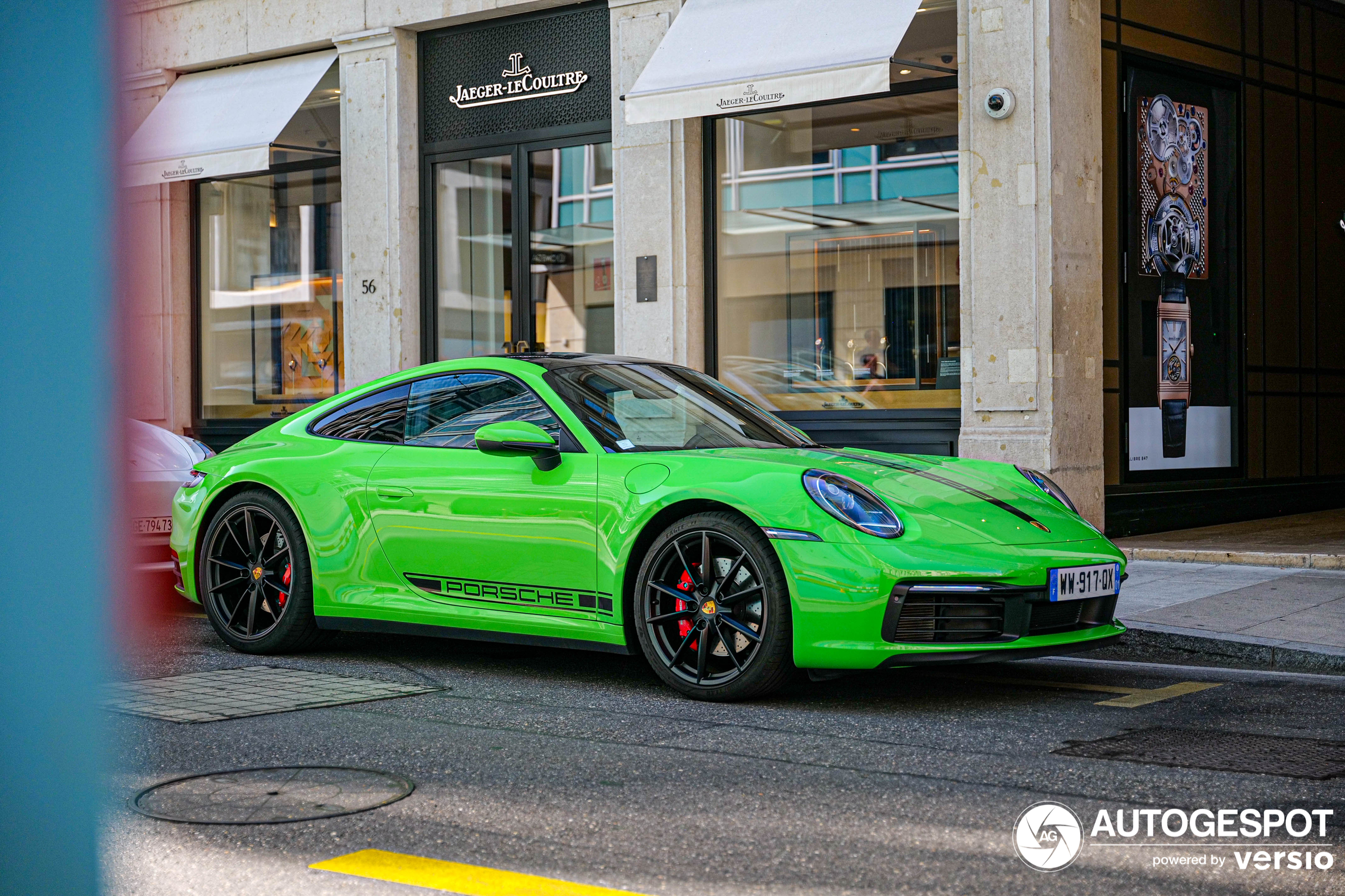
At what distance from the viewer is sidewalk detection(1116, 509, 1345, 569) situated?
9.45 metres

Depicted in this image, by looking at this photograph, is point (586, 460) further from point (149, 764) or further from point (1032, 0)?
point (1032, 0)

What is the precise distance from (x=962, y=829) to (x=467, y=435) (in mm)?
3291

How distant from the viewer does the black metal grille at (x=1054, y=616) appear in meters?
5.05

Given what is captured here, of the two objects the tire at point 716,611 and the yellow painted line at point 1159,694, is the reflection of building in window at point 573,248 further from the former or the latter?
the yellow painted line at point 1159,694

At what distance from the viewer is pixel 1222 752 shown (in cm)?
431

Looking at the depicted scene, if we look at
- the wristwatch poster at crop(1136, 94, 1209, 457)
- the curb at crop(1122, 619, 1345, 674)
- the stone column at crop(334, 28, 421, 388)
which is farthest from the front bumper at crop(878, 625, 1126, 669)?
the stone column at crop(334, 28, 421, 388)

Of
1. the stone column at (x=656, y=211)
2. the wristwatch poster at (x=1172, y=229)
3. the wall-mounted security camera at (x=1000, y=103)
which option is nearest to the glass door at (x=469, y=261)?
the stone column at (x=656, y=211)

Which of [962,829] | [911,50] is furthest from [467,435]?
[911,50]

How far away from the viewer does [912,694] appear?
5.42m

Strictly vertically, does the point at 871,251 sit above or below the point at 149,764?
above

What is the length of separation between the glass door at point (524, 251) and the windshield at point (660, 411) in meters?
6.73

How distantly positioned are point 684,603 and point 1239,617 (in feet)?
11.5

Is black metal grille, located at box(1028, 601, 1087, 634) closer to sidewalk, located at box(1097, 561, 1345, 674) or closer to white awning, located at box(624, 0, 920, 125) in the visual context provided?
sidewalk, located at box(1097, 561, 1345, 674)

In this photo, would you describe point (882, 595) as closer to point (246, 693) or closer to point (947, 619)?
point (947, 619)
